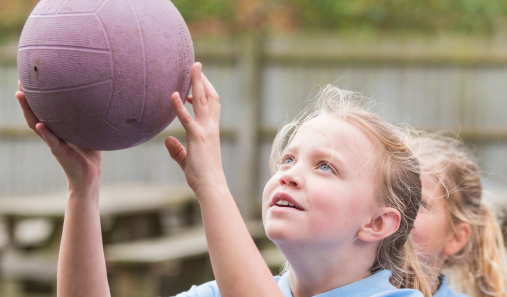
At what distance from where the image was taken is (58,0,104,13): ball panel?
6.77ft

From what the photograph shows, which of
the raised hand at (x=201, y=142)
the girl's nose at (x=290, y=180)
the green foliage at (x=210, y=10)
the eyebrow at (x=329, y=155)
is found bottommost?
the green foliage at (x=210, y=10)

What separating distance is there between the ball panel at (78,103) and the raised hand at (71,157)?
0.29 feet

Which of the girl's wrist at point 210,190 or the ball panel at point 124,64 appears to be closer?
the girl's wrist at point 210,190

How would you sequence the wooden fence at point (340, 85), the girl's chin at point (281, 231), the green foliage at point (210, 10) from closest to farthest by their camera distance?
the girl's chin at point (281, 231) < the wooden fence at point (340, 85) < the green foliage at point (210, 10)

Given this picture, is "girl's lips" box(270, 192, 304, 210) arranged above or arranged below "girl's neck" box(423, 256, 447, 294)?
above

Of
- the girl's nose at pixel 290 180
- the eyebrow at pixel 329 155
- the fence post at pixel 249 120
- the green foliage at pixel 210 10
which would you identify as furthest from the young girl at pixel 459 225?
the green foliage at pixel 210 10

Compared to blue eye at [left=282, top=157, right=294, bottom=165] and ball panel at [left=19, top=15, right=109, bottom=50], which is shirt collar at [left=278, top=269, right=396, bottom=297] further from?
ball panel at [left=19, top=15, right=109, bottom=50]

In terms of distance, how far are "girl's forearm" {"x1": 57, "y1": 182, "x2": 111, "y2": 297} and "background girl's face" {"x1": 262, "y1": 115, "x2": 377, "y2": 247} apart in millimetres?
660

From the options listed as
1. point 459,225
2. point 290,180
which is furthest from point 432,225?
point 290,180

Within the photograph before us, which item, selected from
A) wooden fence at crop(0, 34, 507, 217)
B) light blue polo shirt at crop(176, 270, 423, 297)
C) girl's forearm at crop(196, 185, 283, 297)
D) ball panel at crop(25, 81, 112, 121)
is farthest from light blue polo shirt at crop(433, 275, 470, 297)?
wooden fence at crop(0, 34, 507, 217)

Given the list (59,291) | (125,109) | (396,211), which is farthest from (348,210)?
(59,291)

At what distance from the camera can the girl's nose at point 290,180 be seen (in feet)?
6.63

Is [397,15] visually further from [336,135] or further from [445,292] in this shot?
[336,135]

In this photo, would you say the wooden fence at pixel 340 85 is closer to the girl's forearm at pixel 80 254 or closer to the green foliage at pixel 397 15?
the green foliage at pixel 397 15
